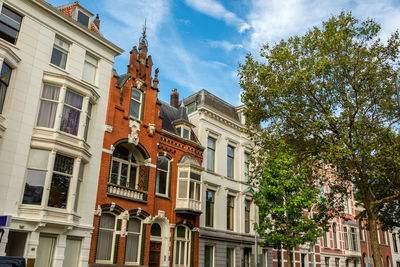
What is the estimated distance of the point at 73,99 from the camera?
61.7 feet

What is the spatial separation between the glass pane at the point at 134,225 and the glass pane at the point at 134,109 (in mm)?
6478

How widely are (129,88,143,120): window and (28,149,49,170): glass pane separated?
6725mm

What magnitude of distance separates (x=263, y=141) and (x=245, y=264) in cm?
1041

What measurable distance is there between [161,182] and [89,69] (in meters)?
8.65

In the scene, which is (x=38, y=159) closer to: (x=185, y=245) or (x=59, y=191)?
(x=59, y=191)

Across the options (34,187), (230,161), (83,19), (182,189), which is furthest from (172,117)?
(34,187)

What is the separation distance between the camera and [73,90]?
736 inches

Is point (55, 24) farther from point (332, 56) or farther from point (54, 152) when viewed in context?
point (332, 56)

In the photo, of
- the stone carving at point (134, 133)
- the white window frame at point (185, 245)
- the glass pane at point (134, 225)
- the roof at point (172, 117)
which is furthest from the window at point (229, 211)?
the stone carving at point (134, 133)

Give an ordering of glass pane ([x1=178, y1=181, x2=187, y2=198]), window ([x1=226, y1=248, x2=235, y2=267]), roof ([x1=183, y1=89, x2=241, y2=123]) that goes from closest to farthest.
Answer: glass pane ([x1=178, y1=181, x2=187, y2=198]), window ([x1=226, y1=248, x2=235, y2=267]), roof ([x1=183, y1=89, x2=241, y2=123])

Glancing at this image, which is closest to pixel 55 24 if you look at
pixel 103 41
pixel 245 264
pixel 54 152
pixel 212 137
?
pixel 103 41

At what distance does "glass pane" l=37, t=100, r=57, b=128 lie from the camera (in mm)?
17734

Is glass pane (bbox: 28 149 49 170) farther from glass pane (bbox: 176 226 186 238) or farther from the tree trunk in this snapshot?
the tree trunk

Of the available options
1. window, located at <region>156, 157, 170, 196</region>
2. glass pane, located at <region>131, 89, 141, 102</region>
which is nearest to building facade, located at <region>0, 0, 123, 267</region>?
glass pane, located at <region>131, 89, 141, 102</region>
